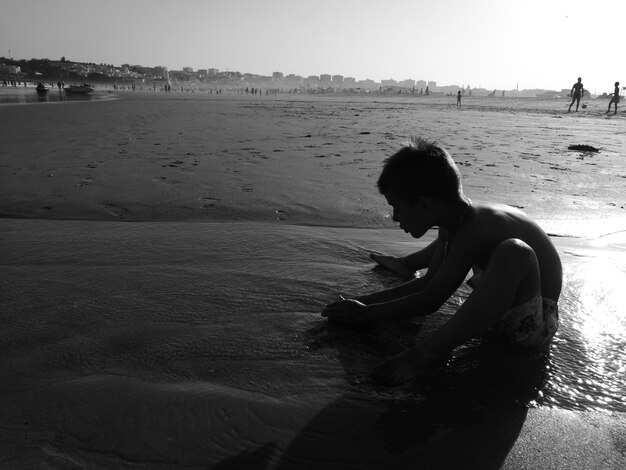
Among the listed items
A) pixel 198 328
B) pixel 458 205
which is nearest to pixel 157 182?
pixel 198 328

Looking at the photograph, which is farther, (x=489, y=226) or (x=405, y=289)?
(x=405, y=289)

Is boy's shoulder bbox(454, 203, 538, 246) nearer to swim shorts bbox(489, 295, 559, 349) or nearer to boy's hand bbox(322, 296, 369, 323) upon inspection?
swim shorts bbox(489, 295, 559, 349)

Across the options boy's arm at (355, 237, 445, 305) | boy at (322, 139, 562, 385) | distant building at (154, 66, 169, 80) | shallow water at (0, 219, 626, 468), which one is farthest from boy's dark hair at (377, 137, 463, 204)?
distant building at (154, 66, 169, 80)

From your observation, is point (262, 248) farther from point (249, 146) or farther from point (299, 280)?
point (249, 146)

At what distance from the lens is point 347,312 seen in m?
2.14

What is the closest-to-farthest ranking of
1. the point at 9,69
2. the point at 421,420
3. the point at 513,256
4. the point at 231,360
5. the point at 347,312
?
the point at 421,420
the point at 513,256
the point at 231,360
the point at 347,312
the point at 9,69

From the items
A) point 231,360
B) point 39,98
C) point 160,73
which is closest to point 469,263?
point 231,360

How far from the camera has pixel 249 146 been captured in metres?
8.08

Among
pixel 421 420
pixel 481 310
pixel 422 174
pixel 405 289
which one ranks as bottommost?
pixel 421 420

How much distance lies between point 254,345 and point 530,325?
1173 mm

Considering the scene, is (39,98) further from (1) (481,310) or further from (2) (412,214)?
(1) (481,310)

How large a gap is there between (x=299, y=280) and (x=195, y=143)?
630 cm

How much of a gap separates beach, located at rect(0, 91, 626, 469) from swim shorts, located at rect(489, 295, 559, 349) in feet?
0.37

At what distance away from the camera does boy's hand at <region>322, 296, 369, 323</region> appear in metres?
2.13
